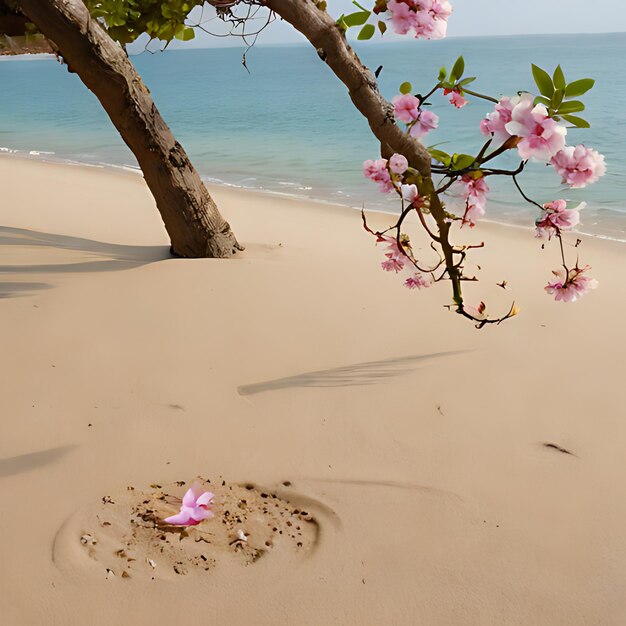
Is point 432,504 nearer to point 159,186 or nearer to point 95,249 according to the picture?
point 159,186

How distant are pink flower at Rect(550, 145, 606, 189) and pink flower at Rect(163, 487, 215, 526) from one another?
1295 millimetres

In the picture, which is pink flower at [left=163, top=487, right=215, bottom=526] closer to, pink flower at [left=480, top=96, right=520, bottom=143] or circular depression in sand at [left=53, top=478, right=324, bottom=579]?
circular depression in sand at [left=53, top=478, right=324, bottom=579]

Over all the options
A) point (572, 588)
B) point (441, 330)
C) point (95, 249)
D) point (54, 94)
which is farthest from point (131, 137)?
point (54, 94)

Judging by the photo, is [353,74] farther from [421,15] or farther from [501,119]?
[501,119]

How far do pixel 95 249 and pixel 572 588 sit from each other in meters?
3.58

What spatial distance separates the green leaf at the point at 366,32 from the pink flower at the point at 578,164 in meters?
0.79

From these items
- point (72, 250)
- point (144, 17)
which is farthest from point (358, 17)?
point (72, 250)

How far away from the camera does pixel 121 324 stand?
3324 mm

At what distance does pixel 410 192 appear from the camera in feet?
5.96

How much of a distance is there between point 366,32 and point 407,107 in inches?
14.9

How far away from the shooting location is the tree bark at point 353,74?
6.95 feet

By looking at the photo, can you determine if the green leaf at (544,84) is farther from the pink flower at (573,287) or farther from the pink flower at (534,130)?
the pink flower at (573,287)

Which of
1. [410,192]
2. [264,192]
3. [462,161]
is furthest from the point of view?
[264,192]

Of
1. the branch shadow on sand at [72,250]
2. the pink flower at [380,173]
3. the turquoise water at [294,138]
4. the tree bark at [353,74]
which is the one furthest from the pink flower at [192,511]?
the turquoise water at [294,138]
